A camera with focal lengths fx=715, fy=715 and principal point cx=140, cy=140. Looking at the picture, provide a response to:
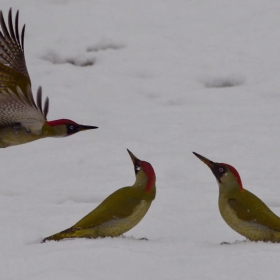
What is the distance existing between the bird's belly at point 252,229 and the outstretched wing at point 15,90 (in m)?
2.30

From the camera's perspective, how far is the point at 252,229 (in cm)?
529

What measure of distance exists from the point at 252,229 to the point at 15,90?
278 cm

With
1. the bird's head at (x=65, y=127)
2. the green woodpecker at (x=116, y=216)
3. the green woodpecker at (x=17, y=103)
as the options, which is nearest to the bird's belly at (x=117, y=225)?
the green woodpecker at (x=116, y=216)

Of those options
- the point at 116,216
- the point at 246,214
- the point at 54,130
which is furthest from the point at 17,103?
the point at 246,214

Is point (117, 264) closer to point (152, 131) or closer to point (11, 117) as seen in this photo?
point (11, 117)

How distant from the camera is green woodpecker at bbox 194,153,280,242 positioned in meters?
5.26

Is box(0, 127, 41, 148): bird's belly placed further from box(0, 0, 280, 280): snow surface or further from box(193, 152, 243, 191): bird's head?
box(193, 152, 243, 191): bird's head

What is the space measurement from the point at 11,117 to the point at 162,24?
21.0ft

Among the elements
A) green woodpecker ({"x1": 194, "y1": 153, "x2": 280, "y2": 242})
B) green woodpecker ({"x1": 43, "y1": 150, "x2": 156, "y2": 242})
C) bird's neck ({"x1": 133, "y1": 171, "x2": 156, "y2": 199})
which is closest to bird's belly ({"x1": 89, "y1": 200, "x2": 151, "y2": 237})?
green woodpecker ({"x1": 43, "y1": 150, "x2": 156, "y2": 242})

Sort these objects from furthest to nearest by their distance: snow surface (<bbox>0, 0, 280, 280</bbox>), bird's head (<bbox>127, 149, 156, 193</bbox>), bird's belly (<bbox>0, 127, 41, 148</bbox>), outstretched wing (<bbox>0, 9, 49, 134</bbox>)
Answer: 1. bird's belly (<bbox>0, 127, 41, 148</bbox>)
2. outstretched wing (<bbox>0, 9, 49, 134</bbox>)
3. bird's head (<bbox>127, 149, 156, 193</bbox>)
4. snow surface (<bbox>0, 0, 280, 280</bbox>)

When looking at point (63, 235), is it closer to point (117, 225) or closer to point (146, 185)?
point (117, 225)

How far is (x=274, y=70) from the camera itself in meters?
11.1

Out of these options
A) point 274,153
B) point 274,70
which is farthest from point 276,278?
point 274,70

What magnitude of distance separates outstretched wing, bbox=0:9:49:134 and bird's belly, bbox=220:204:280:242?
2.30 m
